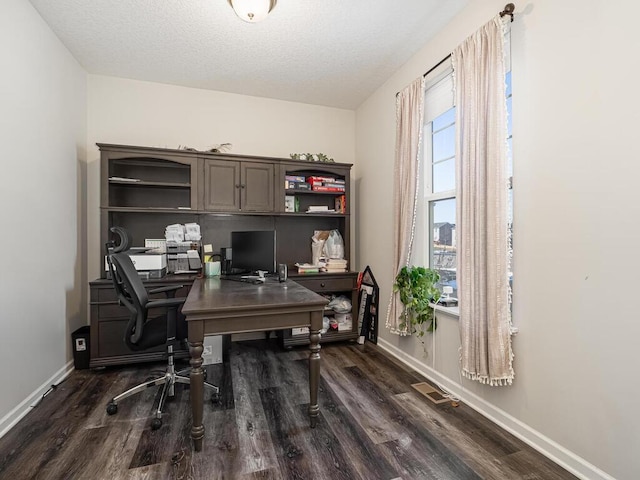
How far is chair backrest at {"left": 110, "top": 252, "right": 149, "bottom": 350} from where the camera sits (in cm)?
201

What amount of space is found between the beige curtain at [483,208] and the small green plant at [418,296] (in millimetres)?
393

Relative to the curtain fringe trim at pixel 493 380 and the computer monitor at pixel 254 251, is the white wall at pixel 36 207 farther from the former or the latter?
the curtain fringe trim at pixel 493 380

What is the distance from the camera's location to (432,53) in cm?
264

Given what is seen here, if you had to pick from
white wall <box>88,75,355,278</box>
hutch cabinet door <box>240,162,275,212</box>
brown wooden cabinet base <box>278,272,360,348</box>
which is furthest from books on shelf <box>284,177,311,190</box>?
brown wooden cabinet base <box>278,272,360,348</box>

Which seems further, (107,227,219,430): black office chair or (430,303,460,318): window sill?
(430,303,460,318): window sill

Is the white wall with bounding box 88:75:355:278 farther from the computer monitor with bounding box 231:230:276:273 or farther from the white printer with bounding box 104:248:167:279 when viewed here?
the computer monitor with bounding box 231:230:276:273

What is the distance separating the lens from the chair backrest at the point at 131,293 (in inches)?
79.2

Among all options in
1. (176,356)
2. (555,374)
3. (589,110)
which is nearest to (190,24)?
(589,110)

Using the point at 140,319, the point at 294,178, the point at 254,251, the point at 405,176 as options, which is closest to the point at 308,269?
the point at 254,251

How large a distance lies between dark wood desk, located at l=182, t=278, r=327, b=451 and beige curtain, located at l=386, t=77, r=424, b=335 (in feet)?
3.61

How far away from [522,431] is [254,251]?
243 centimetres

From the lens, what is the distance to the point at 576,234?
1569 mm

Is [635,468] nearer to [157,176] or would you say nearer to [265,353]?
[265,353]

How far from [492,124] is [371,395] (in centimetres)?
210
